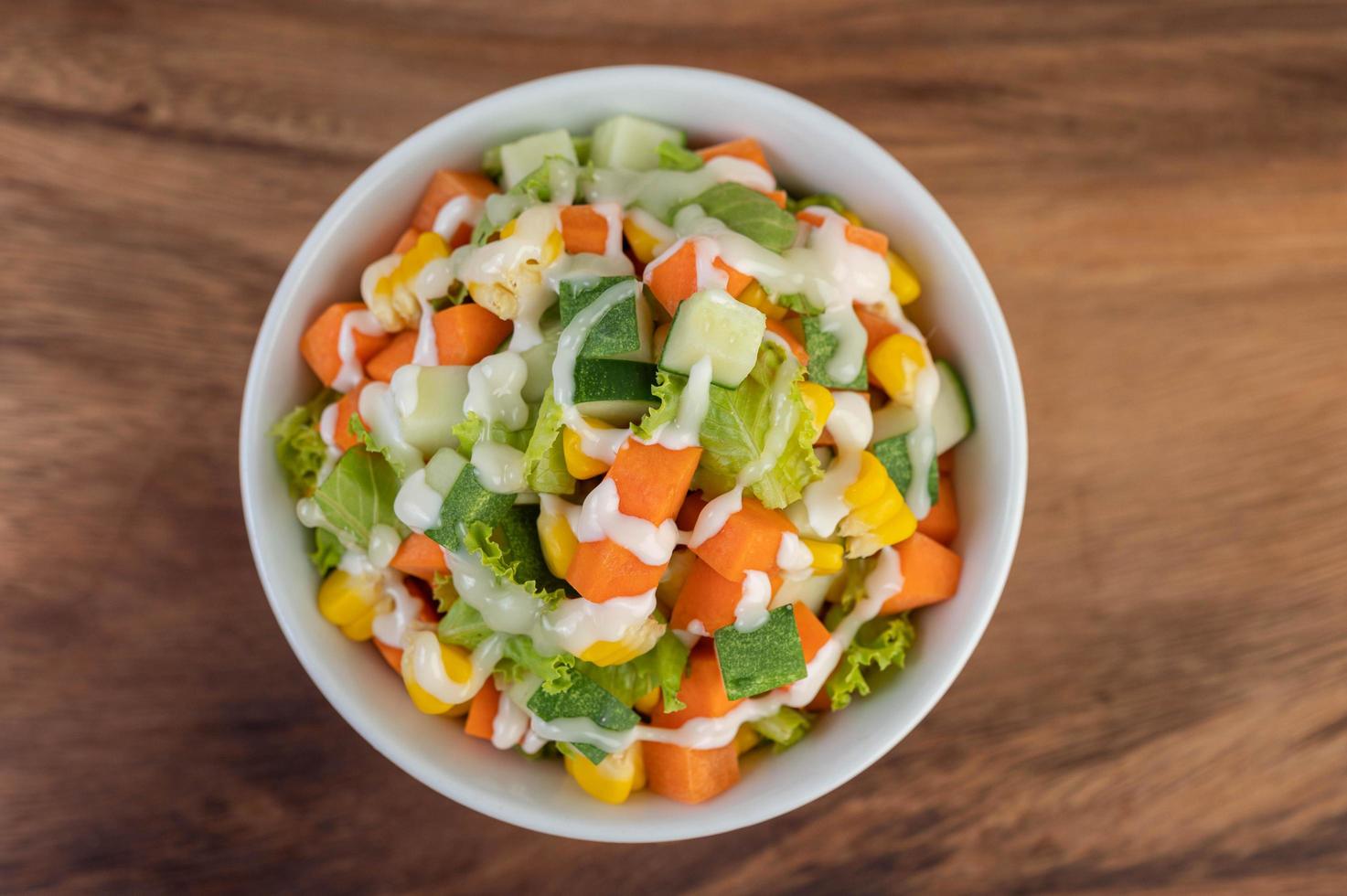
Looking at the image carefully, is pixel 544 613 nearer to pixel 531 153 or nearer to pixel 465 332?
pixel 465 332

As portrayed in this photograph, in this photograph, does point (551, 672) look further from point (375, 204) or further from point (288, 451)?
point (375, 204)

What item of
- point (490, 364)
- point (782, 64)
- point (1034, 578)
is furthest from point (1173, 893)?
point (782, 64)

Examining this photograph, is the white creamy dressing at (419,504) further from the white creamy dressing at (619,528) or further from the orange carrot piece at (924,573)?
the orange carrot piece at (924,573)

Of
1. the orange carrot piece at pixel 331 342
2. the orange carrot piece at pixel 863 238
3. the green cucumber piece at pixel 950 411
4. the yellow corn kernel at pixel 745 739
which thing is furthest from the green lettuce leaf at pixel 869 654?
the orange carrot piece at pixel 331 342

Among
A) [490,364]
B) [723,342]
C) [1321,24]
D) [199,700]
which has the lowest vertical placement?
[199,700]

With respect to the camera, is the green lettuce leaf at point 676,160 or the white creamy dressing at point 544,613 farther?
the green lettuce leaf at point 676,160

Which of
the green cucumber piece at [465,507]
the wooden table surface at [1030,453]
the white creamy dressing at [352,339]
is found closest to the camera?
the green cucumber piece at [465,507]
